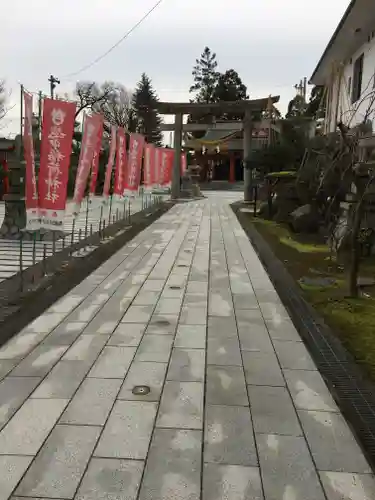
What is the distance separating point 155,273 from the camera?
7598 mm

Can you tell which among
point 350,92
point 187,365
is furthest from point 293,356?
point 350,92

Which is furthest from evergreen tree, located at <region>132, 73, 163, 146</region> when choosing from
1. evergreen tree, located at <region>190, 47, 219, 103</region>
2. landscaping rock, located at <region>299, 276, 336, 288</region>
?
landscaping rock, located at <region>299, 276, 336, 288</region>

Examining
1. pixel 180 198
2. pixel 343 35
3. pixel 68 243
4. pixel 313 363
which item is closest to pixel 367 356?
pixel 313 363

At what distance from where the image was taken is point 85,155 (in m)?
8.95

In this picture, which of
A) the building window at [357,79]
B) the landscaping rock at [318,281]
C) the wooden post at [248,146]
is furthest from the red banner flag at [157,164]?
the landscaping rock at [318,281]

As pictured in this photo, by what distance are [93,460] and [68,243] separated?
7.65m

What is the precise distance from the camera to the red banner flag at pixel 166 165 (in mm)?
22475

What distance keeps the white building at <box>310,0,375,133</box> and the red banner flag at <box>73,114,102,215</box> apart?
16.4 feet

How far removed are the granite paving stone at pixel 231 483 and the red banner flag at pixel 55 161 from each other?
5986 mm

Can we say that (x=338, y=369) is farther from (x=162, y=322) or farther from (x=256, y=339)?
(x=162, y=322)

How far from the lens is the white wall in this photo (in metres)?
10.9

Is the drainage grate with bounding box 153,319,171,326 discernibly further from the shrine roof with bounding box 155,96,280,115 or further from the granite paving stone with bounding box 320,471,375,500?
the shrine roof with bounding box 155,96,280,115

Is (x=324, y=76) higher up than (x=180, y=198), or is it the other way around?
(x=324, y=76)

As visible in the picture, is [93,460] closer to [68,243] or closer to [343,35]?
[68,243]
